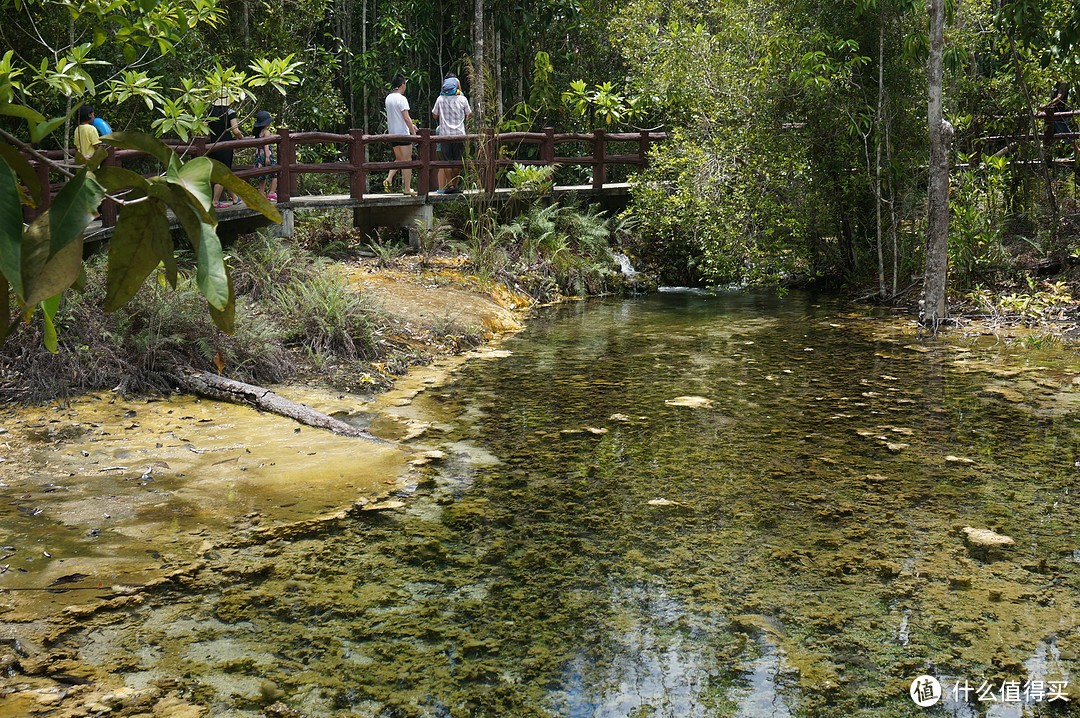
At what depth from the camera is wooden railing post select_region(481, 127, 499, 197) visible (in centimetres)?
1236

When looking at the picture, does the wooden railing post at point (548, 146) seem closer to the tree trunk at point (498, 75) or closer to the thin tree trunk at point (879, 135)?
the tree trunk at point (498, 75)

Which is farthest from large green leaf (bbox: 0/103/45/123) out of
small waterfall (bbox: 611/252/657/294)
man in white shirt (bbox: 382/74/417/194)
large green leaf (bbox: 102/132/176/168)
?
small waterfall (bbox: 611/252/657/294)

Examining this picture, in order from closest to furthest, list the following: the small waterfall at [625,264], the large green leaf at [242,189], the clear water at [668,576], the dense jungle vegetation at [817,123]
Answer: the large green leaf at [242,189] → the clear water at [668,576] → the dense jungle vegetation at [817,123] → the small waterfall at [625,264]

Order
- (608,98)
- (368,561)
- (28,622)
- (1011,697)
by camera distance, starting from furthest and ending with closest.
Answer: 1. (608,98)
2. (368,561)
3. (28,622)
4. (1011,697)

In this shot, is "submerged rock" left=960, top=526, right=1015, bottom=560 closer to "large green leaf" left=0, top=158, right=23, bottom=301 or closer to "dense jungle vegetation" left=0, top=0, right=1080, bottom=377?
"large green leaf" left=0, top=158, right=23, bottom=301

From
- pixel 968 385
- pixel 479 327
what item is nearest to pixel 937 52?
pixel 968 385

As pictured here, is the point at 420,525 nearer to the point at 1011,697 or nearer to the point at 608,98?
the point at 1011,697

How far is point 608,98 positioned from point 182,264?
8.46m

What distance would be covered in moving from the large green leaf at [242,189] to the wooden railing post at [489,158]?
10.8 meters

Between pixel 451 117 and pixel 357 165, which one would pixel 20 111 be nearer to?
pixel 357 165

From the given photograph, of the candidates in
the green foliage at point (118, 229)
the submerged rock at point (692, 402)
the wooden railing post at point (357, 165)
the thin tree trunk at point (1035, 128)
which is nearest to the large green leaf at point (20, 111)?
the green foliage at point (118, 229)

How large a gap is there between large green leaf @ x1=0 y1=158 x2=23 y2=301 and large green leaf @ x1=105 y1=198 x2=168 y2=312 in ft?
0.55

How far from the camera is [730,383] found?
25.7ft

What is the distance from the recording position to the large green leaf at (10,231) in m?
1.45
